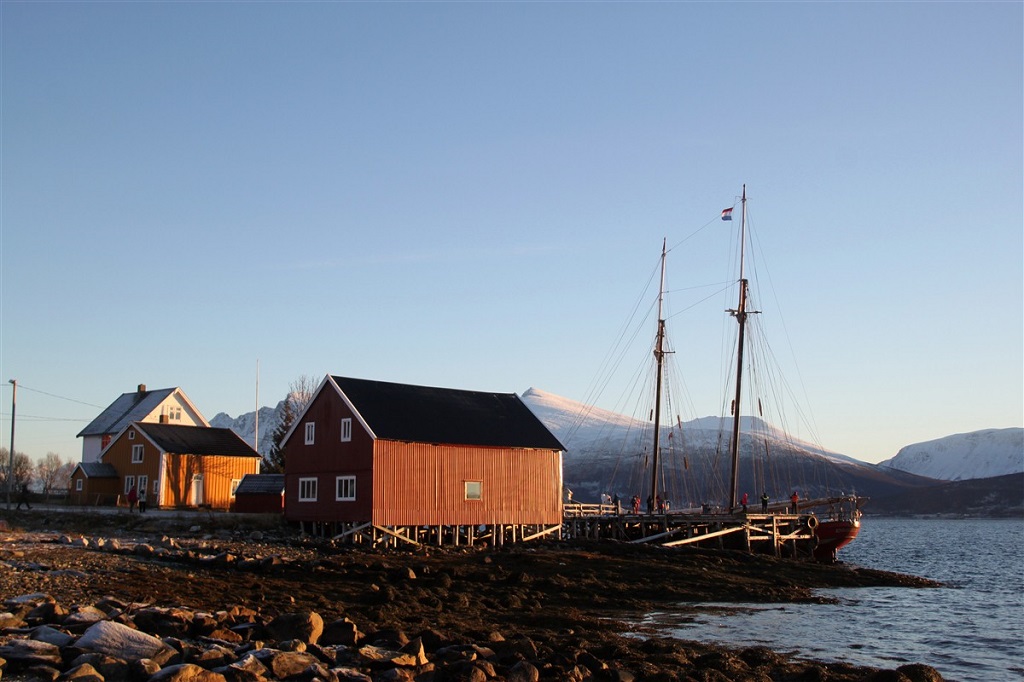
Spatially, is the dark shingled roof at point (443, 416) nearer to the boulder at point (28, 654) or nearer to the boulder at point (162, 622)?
Result: the boulder at point (162, 622)

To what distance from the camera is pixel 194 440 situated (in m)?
63.4

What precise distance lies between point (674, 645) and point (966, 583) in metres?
30.3

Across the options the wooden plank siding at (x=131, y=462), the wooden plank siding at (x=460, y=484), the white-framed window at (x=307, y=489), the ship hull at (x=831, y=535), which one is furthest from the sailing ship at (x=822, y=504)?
the wooden plank siding at (x=131, y=462)

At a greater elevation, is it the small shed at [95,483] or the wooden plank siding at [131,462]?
the wooden plank siding at [131,462]

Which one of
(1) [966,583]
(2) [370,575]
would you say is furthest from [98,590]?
(1) [966,583]

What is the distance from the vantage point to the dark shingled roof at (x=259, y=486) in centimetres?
5722

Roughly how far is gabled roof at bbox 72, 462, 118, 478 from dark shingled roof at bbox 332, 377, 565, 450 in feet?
77.4

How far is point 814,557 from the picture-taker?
54.0m

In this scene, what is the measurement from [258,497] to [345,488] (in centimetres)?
1260

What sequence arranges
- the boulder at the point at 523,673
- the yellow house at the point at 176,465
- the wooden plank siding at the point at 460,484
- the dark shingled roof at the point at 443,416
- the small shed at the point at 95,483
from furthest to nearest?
the small shed at the point at 95,483
the yellow house at the point at 176,465
the dark shingled roof at the point at 443,416
the wooden plank siding at the point at 460,484
the boulder at the point at 523,673

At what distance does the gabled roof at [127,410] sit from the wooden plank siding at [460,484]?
3564cm

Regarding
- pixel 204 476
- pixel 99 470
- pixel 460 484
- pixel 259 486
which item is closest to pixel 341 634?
pixel 460 484

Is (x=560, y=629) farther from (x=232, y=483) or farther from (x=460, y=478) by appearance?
(x=232, y=483)

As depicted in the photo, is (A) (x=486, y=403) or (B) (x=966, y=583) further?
(A) (x=486, y=403)
